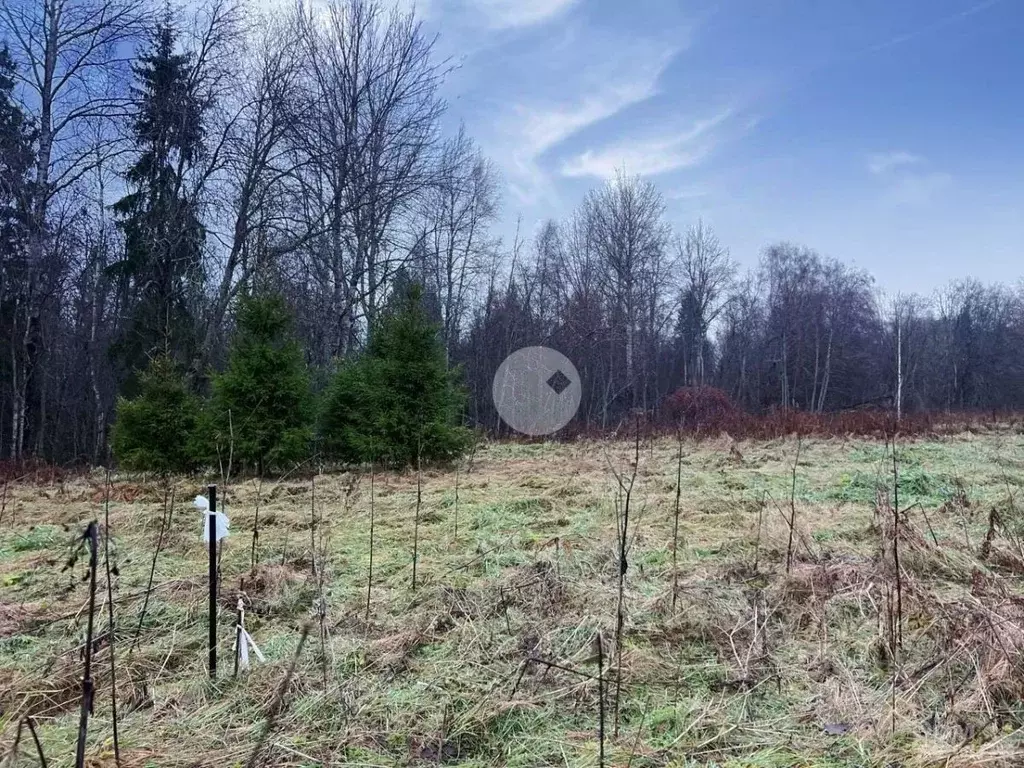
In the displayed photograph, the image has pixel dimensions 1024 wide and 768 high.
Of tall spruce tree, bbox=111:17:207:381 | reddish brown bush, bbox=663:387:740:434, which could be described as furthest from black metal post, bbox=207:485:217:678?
reddish brown bush, bbox=663:387:740:434

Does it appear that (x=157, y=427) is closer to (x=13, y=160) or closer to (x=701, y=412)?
(x=13, y=160)

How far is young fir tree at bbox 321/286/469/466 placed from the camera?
971 cm

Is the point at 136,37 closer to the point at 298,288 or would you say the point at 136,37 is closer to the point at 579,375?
the point at 298,288

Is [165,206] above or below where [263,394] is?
above

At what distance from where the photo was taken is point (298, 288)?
15.9 metres

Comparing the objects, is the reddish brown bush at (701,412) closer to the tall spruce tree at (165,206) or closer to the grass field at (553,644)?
the grass field at (553,644)

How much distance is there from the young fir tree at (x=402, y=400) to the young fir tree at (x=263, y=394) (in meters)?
0.85

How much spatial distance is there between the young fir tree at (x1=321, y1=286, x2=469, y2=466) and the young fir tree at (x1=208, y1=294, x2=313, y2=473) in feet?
2.79

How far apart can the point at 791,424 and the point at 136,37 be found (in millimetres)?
16653

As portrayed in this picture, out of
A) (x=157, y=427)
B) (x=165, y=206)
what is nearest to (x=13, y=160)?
(x=165, y=206)

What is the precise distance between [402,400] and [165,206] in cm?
757

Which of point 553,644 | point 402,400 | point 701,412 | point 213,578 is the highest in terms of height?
point 402,400

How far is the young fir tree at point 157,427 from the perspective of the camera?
31.2 ft

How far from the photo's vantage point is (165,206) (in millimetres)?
12734
